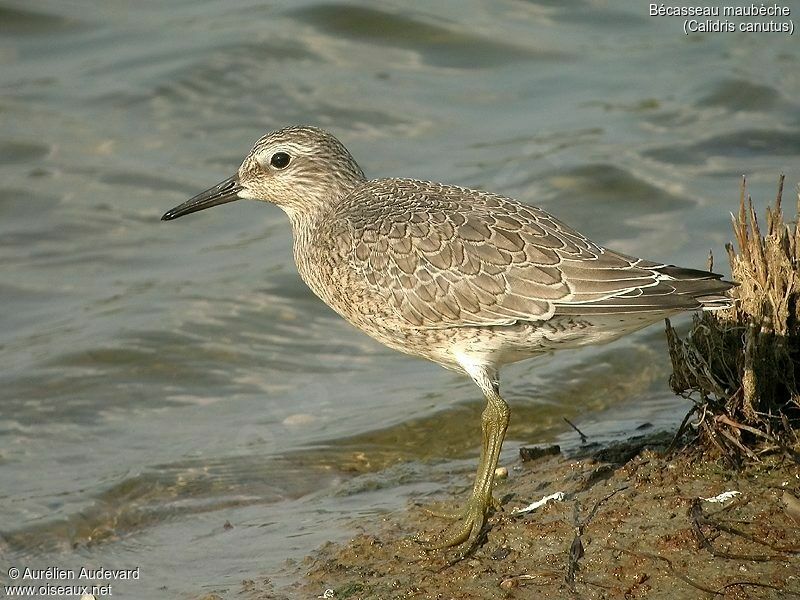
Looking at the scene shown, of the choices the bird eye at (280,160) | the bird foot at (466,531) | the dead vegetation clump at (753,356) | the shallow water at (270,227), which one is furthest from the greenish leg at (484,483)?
the bird eye at (280,160)

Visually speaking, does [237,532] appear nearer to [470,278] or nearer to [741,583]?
[470,278]

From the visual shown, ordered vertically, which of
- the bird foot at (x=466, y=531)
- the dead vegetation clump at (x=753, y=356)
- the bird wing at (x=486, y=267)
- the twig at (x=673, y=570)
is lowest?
the bird foot at (x=466, y=531)

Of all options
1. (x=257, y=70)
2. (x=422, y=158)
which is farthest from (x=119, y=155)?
(x=422, y=158)

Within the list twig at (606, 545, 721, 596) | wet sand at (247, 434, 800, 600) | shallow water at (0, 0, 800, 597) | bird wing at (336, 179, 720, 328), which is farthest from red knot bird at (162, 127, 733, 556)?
shallow water at (0, 0, 800, 597)

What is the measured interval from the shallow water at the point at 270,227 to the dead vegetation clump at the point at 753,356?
1.41 meters

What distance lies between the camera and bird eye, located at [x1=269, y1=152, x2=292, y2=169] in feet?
23.2

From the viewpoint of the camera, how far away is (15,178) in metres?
11.2

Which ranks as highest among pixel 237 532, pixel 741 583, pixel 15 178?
pixel 15 178

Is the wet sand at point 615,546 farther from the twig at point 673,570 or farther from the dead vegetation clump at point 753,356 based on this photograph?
the dead vegetation clump at point 753,356

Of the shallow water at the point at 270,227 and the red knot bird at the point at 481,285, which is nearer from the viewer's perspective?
the red knot bird at the point at 481,285

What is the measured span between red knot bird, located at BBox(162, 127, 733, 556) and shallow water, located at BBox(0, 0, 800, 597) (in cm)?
95

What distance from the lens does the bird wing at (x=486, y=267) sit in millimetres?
5496

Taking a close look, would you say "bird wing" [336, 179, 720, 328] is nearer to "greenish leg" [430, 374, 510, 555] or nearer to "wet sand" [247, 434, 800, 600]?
"greenish leg" [430, 374, 510, 555]

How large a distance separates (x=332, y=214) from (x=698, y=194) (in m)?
5.23
